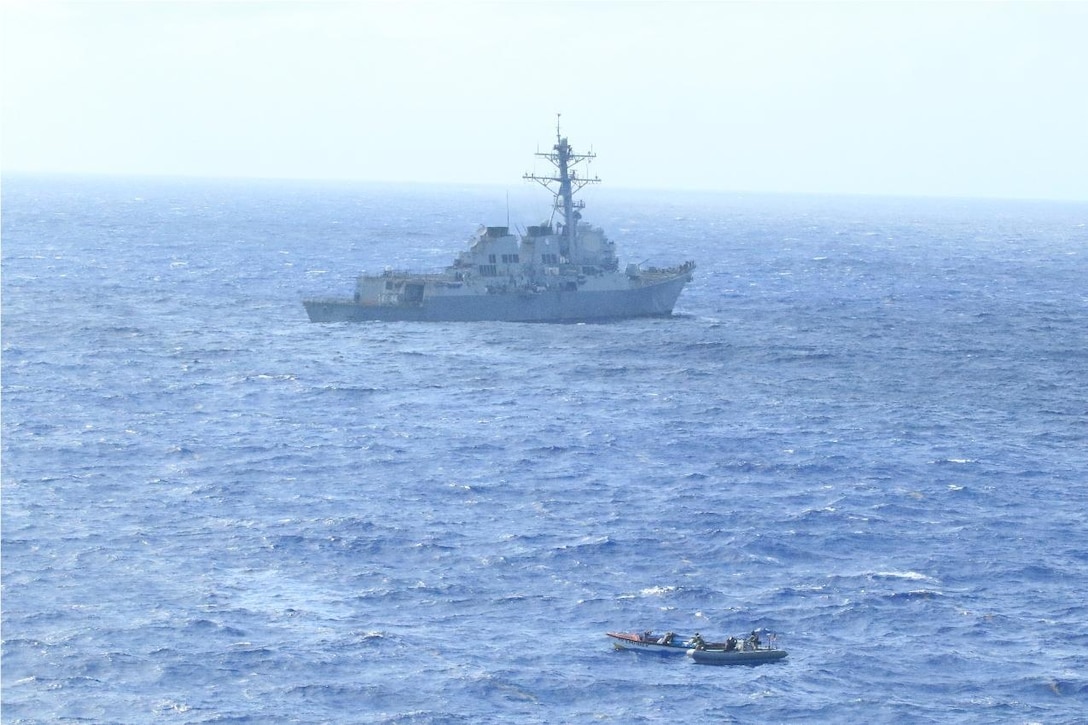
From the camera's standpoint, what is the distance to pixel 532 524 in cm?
5388

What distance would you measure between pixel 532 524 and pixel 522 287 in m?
57.5

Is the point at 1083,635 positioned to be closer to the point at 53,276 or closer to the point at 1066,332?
the point at 1066,332

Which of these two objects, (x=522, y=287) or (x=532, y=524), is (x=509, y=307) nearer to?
(x=522, y=287)

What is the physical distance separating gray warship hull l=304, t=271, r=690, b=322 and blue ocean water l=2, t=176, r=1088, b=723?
6363mm

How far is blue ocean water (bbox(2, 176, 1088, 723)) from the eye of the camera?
39.7 metres

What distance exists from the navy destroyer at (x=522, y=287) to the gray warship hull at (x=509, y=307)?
8cm

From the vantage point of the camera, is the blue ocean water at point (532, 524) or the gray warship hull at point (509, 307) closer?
the blue ocean water at point (532, 524)

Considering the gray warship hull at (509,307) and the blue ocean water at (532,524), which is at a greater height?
the gray warship hull at (509,307)

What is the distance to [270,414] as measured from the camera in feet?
241

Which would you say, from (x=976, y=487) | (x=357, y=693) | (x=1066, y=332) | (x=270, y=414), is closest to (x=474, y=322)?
(x=270, y=414)

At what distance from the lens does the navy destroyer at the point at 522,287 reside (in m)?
109

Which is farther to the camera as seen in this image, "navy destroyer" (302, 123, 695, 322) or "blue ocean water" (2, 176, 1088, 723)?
"navy destroyer" (302, 123, 695, 322)

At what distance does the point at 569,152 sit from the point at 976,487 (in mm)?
66082

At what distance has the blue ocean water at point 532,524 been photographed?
3972 cm
